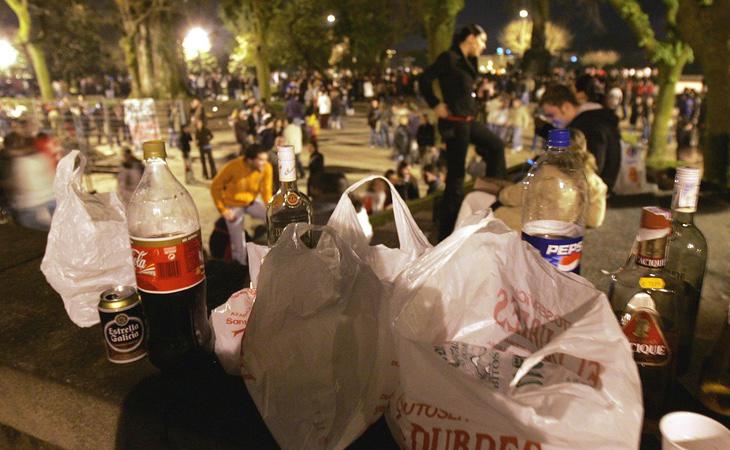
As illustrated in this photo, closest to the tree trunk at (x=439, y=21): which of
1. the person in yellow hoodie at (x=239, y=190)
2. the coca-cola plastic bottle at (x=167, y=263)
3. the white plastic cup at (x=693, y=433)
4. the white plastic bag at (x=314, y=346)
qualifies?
the person in yellow hoodie at (x=239, y=190)

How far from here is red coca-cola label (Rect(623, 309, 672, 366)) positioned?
117cm

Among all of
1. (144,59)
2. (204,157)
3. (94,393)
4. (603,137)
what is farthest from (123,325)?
(144,59)

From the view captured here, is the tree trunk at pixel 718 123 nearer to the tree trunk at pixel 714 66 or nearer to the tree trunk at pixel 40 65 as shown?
the tree trunk at pixel 714 66

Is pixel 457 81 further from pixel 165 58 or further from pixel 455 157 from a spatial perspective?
pixel 165 58

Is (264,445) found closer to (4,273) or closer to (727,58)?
(4,273)

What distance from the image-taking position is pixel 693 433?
0.98 meters

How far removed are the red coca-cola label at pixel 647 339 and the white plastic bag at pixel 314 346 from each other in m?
0.58

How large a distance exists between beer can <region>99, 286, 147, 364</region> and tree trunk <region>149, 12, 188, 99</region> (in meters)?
19.5

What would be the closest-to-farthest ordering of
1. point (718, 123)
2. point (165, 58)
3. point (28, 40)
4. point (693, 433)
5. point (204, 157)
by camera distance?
point (693, 433) < point (718, 123) < point (204, 157) < point (165, 58) < point (28, 40)

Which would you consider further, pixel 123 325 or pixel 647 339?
pixel 123 325

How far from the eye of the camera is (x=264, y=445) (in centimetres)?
113

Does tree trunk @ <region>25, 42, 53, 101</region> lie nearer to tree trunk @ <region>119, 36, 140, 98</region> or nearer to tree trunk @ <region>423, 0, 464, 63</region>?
tree trunk @ <region>119, 36, 140, 98</region>

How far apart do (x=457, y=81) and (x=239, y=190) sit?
10.8 ft

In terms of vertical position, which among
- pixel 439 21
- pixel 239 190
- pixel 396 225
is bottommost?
pixel 239 190
